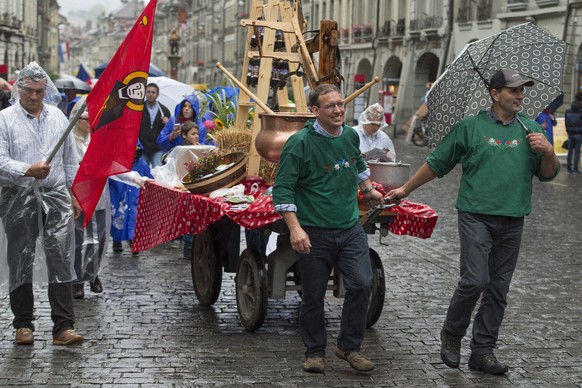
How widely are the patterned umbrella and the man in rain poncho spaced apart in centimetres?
245

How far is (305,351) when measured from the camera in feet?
23.1

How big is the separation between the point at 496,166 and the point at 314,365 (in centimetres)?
156

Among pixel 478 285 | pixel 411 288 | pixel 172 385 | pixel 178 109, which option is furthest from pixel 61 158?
pixel 178 109

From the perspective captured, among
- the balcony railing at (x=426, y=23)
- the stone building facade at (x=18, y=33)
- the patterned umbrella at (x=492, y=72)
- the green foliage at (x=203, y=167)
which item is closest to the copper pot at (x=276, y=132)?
the green foliage at (x=203, y=167)

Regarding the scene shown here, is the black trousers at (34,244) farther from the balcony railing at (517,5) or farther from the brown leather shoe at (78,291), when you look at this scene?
the balcony railing at (517,5)

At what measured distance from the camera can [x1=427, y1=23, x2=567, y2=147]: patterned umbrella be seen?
6.77 m

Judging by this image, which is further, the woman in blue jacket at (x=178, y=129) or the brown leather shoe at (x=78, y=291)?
the woman in blue jacket at (x=178, y=129)

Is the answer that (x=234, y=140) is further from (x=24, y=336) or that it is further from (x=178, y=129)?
(x=178, y=129)

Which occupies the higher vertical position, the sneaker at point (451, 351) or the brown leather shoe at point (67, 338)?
the sneaker at point (451, 351)

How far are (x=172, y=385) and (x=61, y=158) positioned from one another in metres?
1.94

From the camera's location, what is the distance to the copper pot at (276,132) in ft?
25.8

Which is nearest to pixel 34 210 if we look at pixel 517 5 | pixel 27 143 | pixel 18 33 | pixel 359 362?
pixel 27 143

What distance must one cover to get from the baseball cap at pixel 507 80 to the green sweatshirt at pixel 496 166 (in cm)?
20

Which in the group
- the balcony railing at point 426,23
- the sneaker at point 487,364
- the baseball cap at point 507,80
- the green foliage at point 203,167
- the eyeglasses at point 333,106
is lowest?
the sneaker at point 487,364
